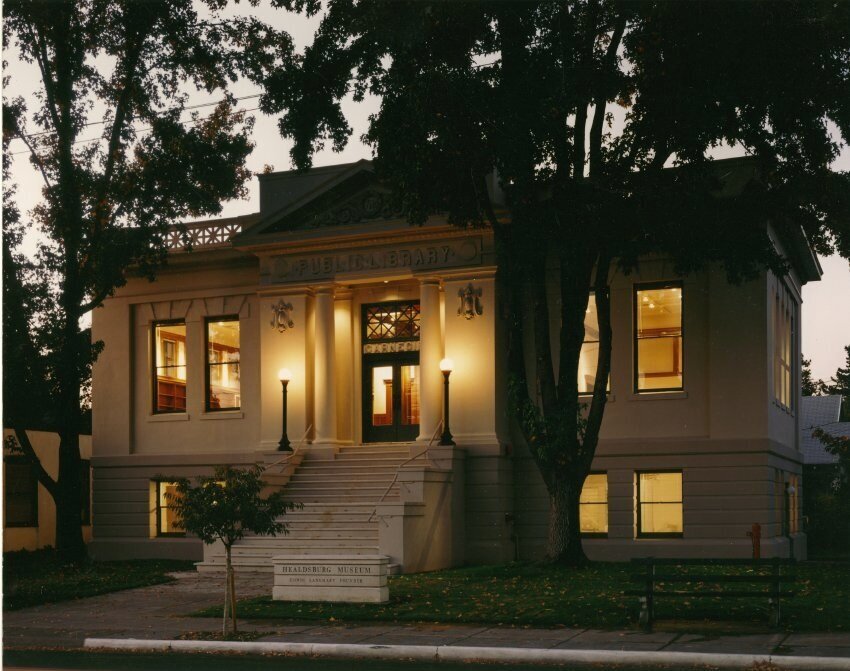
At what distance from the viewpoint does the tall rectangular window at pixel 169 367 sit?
104 ft

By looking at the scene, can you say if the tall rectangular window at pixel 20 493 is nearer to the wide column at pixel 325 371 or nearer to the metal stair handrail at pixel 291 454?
the metal stair handrail at pixel 291 454

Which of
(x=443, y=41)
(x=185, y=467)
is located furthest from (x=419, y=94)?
(x=185, y=467)

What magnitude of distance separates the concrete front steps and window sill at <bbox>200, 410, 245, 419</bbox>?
2.93 m

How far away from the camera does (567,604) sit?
16.3 meters

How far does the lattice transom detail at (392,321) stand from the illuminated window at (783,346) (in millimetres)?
9035

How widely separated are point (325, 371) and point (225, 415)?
3.74m

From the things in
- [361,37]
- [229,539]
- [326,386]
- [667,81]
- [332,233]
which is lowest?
[229,539]

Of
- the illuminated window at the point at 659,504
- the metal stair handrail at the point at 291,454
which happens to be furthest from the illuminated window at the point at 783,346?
the metal stair handrail at the point at 291,454

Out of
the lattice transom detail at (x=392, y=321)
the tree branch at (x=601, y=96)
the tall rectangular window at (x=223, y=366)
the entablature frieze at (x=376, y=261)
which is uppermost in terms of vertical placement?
the tree branch at (x=601, y=96)

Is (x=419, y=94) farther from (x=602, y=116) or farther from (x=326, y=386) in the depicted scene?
(x=326, y=386)

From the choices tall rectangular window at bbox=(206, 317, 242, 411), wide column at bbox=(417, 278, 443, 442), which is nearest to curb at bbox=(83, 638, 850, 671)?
wide column at bbox=(417, 278, 443, 442)

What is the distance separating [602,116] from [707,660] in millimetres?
13312

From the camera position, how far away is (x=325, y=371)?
28359 millimetres

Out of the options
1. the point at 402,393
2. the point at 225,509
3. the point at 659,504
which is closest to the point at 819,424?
the point at 659,504
